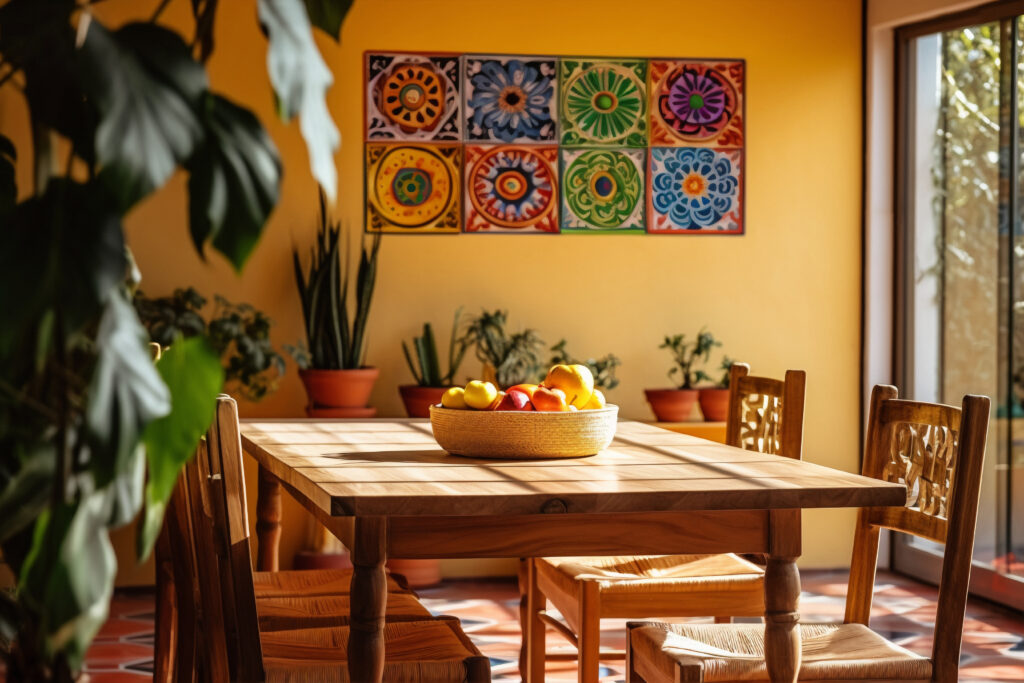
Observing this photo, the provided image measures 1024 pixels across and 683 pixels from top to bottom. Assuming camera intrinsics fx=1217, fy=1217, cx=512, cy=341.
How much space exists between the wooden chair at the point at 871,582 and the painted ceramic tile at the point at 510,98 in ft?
9.56

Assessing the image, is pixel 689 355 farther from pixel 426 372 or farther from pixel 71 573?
pixel 71 573

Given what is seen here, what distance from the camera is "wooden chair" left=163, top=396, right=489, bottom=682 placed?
2.08 metres

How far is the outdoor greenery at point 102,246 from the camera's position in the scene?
1.07 meters

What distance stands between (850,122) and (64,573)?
499cm

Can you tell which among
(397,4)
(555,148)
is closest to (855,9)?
(555,148)

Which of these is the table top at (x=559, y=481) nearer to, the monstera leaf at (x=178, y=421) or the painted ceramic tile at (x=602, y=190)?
the monstera leaf at (x=178, y=421)

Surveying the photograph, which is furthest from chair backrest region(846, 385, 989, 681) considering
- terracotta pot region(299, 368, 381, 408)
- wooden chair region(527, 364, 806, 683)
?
terracotta pot region(299, 368, 381, 408)

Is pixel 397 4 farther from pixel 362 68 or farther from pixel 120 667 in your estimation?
pixel 120 667

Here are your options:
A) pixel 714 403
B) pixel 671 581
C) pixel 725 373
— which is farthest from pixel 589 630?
pixel 725 373

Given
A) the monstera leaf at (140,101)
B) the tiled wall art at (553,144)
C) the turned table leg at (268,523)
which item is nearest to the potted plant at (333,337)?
the tiled wall art at (553,144)

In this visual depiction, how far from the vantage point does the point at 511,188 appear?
207 inches

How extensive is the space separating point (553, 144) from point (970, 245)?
1.81 metres

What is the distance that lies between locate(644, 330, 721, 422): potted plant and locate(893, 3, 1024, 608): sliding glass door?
36.7 inches

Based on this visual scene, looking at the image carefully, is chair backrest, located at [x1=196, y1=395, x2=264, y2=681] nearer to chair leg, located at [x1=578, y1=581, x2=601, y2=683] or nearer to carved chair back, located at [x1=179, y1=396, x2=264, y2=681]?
carved chair back, located at [x1=179, y1=396, x2=264, y2=681]
